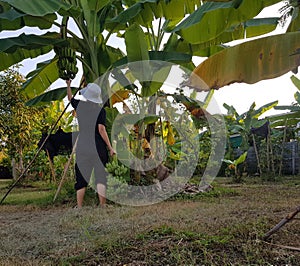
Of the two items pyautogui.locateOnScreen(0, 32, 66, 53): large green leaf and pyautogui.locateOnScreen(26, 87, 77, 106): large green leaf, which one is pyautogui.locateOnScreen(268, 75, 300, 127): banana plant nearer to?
pyautogui.locateOnScreen(26, 87, 77, 106): large green leaf

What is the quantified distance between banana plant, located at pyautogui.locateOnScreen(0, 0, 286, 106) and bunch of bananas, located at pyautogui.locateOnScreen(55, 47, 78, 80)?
0.26 ft

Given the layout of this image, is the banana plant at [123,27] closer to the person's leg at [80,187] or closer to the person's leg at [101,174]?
the person's leg at [101,174]

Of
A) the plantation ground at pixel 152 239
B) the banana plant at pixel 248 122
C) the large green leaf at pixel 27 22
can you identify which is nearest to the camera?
the plantation ground at pixel 152 239

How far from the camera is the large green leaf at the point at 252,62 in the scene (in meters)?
2.58

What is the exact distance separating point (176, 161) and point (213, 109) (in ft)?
4.30

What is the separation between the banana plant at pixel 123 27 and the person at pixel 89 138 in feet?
2.13

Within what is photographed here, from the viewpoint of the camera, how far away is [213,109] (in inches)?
260

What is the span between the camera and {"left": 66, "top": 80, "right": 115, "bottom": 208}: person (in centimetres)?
385

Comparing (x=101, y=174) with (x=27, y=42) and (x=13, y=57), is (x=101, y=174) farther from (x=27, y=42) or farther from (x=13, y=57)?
(x=13, y=57)

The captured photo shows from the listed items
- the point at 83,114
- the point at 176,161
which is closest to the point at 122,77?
the point at 83,114

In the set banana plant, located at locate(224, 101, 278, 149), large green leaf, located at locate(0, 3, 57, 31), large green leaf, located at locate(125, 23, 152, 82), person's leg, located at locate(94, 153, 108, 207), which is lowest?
person's leg, located at locate(94, 153, 108, 207)

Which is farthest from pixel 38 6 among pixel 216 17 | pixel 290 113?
pixel 290 113

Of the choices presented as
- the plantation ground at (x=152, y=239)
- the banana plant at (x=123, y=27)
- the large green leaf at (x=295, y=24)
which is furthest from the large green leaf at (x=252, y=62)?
the plantation ground at (x=152, y=239)

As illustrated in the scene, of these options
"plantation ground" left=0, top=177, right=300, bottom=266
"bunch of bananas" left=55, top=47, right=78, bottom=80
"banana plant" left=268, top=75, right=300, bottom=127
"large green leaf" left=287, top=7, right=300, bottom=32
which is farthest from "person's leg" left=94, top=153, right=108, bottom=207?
"banana plant" left=268, top=75, right=300, bottom=127
